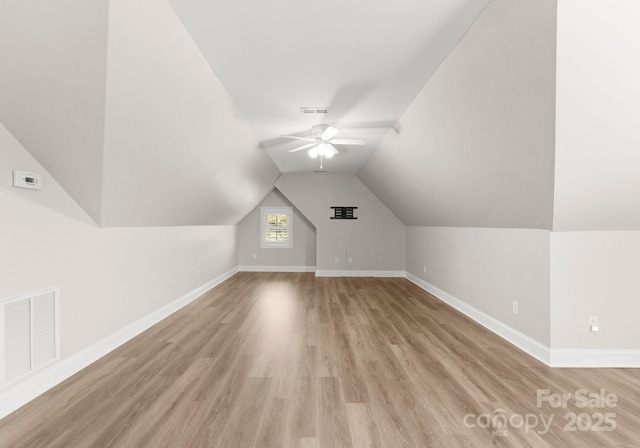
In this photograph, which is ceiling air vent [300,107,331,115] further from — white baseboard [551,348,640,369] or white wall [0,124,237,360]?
white baseboard [551,348,640,369]

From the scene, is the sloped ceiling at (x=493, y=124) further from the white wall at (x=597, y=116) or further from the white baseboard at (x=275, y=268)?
the white baseboard at (x=275, y=268)

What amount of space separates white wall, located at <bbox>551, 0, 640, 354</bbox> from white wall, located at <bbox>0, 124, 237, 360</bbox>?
3740mm

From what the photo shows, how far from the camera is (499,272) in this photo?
13.4ft

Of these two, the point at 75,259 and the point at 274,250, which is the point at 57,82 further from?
the point at 274,250

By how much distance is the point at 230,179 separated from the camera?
575 centimetres

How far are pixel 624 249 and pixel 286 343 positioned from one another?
3.54 metres

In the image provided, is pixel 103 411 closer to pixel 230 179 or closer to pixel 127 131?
pixel 127 131

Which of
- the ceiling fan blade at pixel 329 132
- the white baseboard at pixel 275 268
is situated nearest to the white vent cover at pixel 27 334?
the ceiling fan blade at pixel 329 132

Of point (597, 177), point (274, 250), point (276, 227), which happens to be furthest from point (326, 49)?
point (274, 250)

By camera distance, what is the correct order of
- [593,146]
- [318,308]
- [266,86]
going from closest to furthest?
1. [593,146]
2. [266,86]
3. [318,308]

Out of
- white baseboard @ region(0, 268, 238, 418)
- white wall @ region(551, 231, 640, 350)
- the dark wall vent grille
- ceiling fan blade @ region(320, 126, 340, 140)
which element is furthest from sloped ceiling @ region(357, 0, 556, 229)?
white baseboard @ region(0, 268, 238, 418)

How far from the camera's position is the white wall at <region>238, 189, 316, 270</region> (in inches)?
368

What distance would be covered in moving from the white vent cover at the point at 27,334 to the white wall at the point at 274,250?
21.7 ft

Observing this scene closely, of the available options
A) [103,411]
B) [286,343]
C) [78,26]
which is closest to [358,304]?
[286,343]
